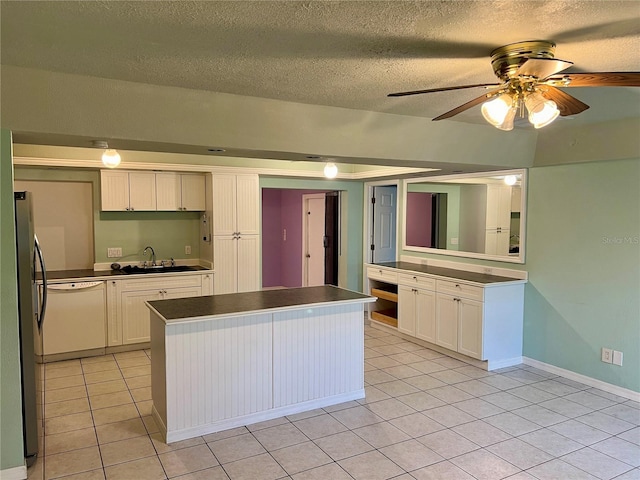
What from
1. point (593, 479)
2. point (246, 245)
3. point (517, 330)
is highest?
point (246, 245)

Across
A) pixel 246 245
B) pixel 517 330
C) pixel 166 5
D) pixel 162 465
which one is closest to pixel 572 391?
pixel 517 330

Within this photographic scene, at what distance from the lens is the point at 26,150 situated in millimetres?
4641

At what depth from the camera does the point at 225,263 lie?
5.46 meters

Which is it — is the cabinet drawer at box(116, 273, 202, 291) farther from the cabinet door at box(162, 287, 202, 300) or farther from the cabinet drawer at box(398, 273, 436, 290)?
the cabinet drawer at box(398, 273, 436, 290)

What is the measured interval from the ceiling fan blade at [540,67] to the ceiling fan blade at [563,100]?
11 cm

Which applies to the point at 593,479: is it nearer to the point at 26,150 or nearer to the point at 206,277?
the point at 206,277

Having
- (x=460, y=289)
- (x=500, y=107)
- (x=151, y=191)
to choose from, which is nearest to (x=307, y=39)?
→ (x=500, y=107)

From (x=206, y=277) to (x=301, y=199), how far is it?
3.36 m

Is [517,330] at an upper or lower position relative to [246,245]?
lower

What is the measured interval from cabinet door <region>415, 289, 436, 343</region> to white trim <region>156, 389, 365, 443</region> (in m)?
1.51

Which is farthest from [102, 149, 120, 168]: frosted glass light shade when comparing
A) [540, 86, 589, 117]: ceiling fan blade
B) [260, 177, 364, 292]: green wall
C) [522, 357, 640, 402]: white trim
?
[522, 357, 640, 402]: white trim

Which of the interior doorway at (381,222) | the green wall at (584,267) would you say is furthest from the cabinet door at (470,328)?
the interior doorway at (381,222)

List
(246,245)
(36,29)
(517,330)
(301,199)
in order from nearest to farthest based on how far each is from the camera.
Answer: (36,29), (517,330), (246,245), (301,199)

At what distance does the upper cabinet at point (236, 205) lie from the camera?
538cm
